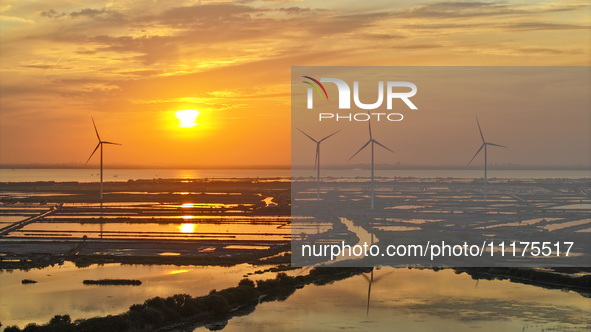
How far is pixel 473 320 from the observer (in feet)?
93.8

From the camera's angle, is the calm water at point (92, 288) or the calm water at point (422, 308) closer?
the calm water at point (422, 308)

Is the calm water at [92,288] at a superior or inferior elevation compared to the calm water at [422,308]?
superior

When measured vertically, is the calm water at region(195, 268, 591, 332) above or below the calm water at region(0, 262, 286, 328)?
below

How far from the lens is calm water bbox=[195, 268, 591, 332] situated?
2772 centimetres

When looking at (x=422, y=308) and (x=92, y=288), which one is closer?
(x=422, y=308)

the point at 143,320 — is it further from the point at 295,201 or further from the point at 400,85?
the point at 295,201

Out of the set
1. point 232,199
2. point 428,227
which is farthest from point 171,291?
point 232,199

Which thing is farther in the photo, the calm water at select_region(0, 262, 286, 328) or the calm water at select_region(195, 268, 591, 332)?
the calm water at select_region(0, 262, 286, 328)

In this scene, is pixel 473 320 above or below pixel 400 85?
below

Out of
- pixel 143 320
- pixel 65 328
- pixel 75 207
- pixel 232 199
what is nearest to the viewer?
pixel 65 328

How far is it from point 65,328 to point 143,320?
3.18 m

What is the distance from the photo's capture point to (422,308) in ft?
100

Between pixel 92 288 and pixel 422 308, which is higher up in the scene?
pixel 92 288

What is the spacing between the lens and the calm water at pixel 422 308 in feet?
90.9
